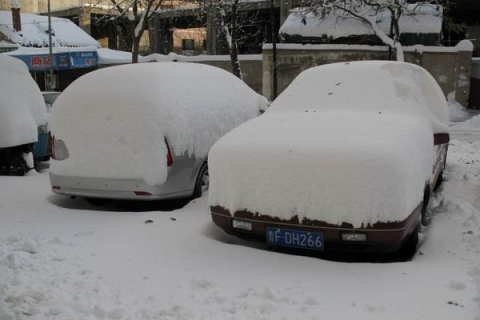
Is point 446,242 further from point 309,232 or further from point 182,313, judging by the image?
point 182,313

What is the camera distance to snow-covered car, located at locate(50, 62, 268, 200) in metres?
5.52

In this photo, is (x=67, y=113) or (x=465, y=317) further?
(x=67, y=113)

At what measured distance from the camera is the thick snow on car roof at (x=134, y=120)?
217 inches

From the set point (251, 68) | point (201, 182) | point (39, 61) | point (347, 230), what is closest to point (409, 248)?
point (347, 230)

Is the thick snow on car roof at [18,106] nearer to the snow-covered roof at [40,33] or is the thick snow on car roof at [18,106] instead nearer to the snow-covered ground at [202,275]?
the snow-covered ground at [202,275]

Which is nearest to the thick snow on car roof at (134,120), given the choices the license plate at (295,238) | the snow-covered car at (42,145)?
the license plate at (295,238)

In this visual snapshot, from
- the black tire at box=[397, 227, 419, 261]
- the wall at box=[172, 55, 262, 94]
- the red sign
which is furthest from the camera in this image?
the red sign

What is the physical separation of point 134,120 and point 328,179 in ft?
8.26

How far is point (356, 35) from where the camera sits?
71.0 feet

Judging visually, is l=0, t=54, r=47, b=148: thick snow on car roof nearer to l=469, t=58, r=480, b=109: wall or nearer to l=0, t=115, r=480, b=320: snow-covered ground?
l=0, t=115, r=480, b=320: snow-covered ground

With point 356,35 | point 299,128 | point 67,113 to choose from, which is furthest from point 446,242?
point 356,35

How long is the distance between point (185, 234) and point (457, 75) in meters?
17.3

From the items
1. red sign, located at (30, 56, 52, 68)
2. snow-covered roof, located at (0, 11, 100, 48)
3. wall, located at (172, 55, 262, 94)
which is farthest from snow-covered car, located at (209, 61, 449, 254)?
snow-covered roof, located at (0, 11, 100, 48)

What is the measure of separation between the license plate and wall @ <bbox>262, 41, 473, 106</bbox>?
17.2 metres
